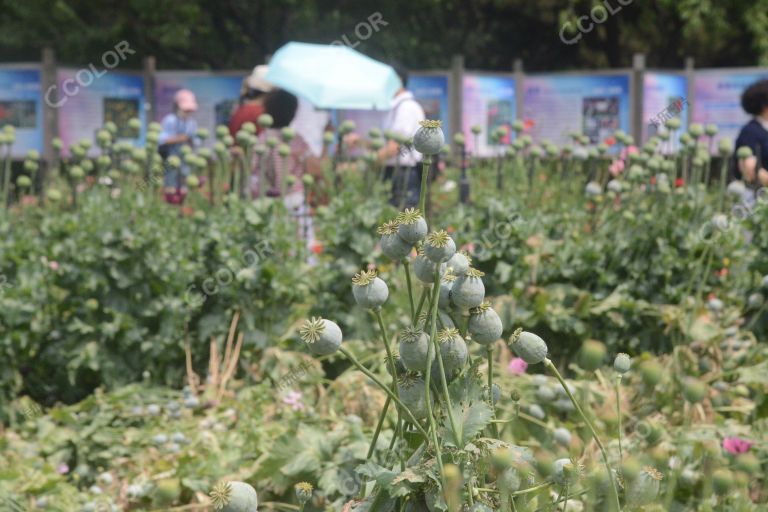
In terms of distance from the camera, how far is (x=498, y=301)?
13.1 feet

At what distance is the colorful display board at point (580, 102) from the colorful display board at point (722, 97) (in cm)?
80

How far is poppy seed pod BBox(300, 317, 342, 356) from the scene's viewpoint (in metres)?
1.31

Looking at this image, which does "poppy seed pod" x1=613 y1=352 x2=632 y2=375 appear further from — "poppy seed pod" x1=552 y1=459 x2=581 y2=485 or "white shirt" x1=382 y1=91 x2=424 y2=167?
"white shirt" x1=382 y1=91 x2=424 y2=167

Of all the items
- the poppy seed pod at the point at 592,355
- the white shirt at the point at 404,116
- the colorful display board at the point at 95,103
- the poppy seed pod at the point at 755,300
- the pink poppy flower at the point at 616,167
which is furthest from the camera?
the colorful display board at the point at 95,103

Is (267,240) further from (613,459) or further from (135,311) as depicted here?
(613,459)

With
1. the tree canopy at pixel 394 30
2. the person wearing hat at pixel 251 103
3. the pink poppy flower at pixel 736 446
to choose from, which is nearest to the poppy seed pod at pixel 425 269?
the pink poppy flower at pixel 736 446

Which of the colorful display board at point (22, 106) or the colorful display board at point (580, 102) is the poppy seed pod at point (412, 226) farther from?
the colorful display board at point (580, 102)

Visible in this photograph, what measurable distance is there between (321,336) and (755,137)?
5.14 m

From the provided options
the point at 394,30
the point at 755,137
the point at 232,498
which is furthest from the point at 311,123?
the point at 394,30

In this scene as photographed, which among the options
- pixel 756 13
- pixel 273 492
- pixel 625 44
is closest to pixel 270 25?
pixel 625 44

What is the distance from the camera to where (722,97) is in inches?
484

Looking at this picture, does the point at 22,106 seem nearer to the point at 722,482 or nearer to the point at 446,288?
the point at 446,288

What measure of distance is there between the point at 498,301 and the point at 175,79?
836 centimetres

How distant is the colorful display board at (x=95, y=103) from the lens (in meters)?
10.8
